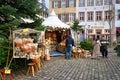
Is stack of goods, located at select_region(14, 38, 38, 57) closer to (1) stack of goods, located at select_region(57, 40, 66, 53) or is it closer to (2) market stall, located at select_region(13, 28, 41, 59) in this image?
(2) market stall, located at select_region(13, 28, 41, 59)

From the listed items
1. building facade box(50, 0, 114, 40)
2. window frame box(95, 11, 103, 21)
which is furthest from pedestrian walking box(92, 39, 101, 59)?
window frame box(95, 11, 103, 21)

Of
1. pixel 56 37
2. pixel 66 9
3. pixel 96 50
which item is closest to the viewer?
pixel 96 50

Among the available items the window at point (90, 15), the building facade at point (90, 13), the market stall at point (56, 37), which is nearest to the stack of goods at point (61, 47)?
the market stall at point (56, 37)

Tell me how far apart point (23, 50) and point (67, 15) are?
47.0 meters

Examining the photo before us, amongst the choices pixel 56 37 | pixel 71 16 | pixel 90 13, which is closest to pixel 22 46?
pixel 56 37

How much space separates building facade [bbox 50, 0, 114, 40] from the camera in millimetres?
55812

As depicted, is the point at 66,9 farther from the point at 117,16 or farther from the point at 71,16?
the point at 117,16

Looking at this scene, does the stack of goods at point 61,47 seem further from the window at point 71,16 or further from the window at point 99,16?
the window at point 71,16

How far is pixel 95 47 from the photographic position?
2325 cm

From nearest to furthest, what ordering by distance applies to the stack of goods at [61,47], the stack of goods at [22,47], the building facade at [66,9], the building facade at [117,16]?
the stack of goods at [22,47]
the stack of goods at [61,47]
the building facade at [117,16]
the building facade at [66,9]

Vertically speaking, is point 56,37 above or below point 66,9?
below

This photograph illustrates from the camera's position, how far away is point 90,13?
57.6 metres

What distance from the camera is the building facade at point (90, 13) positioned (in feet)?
183

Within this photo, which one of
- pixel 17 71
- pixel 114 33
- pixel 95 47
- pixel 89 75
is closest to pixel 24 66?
pixel 17 71
